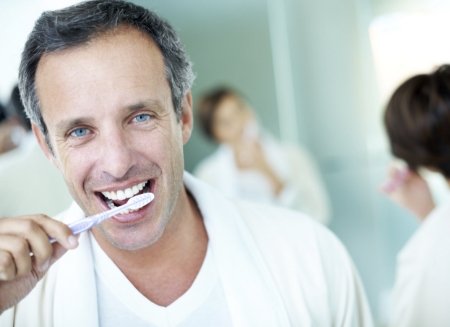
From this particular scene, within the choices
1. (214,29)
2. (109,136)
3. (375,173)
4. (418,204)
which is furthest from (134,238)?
(375,173)

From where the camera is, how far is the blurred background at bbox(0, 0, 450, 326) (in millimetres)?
2043

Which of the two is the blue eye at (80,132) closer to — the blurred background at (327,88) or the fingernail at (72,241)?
the fingernail at (72,241)

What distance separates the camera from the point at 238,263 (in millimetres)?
718

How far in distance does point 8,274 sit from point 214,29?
161 cm

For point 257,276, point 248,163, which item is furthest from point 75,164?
point 248,163

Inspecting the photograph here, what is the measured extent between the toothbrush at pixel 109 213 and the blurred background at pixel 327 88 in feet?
4.37

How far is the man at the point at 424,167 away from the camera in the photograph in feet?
2.88

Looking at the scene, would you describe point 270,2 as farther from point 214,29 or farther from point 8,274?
point 8,274

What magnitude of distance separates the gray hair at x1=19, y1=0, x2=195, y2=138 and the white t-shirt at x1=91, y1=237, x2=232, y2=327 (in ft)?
0.62

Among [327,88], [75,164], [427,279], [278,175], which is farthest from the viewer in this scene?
[327,88]

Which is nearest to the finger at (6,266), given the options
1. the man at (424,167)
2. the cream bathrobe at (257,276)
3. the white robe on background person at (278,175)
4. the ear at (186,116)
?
the cream bathrobe at (257,276)

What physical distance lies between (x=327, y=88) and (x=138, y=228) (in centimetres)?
164

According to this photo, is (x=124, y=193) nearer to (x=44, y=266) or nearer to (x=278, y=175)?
(x=44, y=266)

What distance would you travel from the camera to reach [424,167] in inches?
39.0
